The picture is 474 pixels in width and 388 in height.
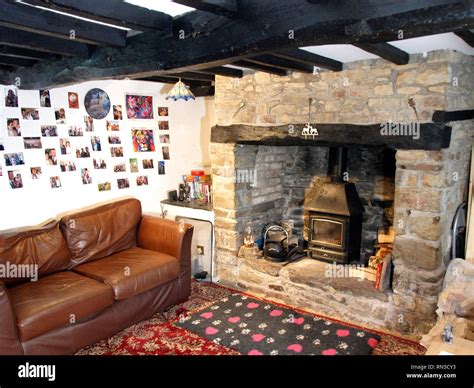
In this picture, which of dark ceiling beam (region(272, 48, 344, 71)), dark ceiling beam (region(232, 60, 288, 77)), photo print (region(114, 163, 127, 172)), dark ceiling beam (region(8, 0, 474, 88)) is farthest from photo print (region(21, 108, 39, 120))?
dark ceiling beam (region(272, 48, 344, 71))

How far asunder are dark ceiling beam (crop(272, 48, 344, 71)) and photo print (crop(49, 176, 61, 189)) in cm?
252

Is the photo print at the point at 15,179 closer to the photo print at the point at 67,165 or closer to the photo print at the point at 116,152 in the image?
the photo print at the point at 67,165

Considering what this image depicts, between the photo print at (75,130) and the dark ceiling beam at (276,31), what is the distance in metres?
1.47

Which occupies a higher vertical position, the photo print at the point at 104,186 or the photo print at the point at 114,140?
the photo print at the point at 114,140

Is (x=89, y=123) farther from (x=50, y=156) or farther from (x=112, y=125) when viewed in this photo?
(x=50, y=156)

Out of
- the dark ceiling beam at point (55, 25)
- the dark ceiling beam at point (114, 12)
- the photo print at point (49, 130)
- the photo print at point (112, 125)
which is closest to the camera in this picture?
the dark ceiling beam at point (114, 12)

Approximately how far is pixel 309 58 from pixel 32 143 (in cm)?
266

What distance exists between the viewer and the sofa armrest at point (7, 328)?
2574 millimetres

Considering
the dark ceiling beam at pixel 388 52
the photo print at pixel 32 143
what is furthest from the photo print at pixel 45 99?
the dark ceiling beam at pixel 388 52

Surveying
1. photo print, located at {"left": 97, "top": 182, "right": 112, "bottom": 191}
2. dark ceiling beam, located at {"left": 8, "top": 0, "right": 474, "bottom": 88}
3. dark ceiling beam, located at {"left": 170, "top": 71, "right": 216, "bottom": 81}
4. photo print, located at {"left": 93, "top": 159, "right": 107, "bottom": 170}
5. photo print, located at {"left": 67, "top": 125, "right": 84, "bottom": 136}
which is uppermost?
dark ceiling beam, located at {"left": 170, "top": 71, "right": 216, "bottom": 81}

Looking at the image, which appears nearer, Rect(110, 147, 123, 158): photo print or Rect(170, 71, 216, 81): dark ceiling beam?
Rect(170, 71, 216, 81): dark ceiling beam

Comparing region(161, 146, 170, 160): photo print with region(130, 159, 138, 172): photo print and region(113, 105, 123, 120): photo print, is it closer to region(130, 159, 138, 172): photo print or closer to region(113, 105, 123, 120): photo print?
region(130, 159, 138, 172): photo print

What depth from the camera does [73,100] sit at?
13.4 ft

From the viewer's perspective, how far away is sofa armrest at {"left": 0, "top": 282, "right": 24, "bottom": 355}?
8.45ft
